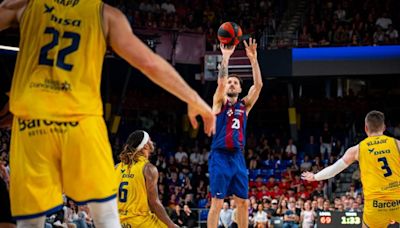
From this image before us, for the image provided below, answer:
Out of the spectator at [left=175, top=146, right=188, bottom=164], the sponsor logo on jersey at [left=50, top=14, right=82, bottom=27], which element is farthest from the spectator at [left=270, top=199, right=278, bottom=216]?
the sponsor logo on jersey at [left=50, top=14, right=82, bottom=27]

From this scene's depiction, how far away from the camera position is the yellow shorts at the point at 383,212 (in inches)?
321

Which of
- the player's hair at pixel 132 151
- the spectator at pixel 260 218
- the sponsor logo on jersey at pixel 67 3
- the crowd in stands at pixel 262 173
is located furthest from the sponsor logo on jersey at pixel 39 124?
the spectator at pixel 260 218

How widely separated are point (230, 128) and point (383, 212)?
2.22m

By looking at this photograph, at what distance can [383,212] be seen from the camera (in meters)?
8.20

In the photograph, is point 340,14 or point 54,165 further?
point 340,14

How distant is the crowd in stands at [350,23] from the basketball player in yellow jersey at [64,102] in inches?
770

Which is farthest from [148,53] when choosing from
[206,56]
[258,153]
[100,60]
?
[258,153]

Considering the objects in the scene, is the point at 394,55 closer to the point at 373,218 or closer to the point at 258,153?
the point at 258,153

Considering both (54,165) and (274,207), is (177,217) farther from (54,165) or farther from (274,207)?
(54,165)

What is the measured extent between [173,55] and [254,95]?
47.4 ft

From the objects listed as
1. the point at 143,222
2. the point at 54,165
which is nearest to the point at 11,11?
the point at 54,165

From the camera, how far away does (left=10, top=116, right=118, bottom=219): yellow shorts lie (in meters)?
3.79

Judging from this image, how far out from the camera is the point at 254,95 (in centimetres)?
912

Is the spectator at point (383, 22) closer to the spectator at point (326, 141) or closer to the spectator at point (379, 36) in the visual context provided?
the spectator at point (379, 36)
